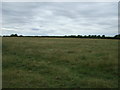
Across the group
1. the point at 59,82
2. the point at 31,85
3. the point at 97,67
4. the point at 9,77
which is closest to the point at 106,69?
A: the point at 97,67

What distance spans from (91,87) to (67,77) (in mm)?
1420

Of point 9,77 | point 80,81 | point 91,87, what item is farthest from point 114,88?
point 9,77

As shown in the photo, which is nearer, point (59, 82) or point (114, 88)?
point (114, 88)

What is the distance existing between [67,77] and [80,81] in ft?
2.38

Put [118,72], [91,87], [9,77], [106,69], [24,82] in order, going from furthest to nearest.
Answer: [106,69] → [118,72] → [9,77] → [24,82] → [91,87]

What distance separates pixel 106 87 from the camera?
5113 millimetres

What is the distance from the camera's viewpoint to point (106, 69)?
307 inches

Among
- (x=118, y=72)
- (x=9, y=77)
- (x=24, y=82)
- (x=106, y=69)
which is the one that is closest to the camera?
(x=24, y=82)

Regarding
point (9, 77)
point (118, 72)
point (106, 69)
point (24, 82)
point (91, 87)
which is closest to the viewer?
point (91, 87)

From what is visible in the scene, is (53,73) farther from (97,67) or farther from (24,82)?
(97,67)

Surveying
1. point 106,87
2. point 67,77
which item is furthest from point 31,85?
point 106,87

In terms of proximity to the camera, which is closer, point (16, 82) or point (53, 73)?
point (16, 82)

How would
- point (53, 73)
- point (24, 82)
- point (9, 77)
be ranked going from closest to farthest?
1. point (24, 82)
2. point (9, 77)
3. point (53, 73)

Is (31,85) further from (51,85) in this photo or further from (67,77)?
(67,77)
